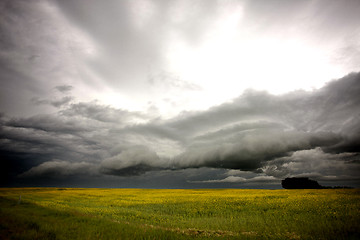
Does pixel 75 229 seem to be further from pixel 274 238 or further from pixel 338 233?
pixel 338 233

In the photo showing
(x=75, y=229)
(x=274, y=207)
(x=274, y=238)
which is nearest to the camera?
(x=274, y=238)

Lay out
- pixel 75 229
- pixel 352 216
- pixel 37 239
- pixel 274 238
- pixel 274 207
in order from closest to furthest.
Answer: pixel 37 239 → pixel 274 238 → pixel 75 229 → pixel 352 216 → pixel 274 207

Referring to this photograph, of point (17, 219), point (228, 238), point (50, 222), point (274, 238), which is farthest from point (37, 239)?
point (274, 238)

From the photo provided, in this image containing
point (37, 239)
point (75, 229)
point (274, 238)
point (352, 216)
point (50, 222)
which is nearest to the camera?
point (37, 239)

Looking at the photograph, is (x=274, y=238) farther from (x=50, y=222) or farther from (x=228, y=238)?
(x=50, y=222)

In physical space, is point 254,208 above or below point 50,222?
below

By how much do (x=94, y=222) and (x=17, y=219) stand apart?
5383mm

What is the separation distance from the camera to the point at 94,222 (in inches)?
552

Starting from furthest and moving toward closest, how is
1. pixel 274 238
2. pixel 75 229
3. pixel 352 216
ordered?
pixel 352 216 < pixel 75 229 < pixel 274 238

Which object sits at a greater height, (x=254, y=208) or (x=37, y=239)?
(x=37, y=239)

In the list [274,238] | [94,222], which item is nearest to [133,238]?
[94,222]

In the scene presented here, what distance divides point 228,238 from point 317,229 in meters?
6.12

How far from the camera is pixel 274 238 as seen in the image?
1091 cm

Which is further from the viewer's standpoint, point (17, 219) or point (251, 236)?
point (17, 219)
